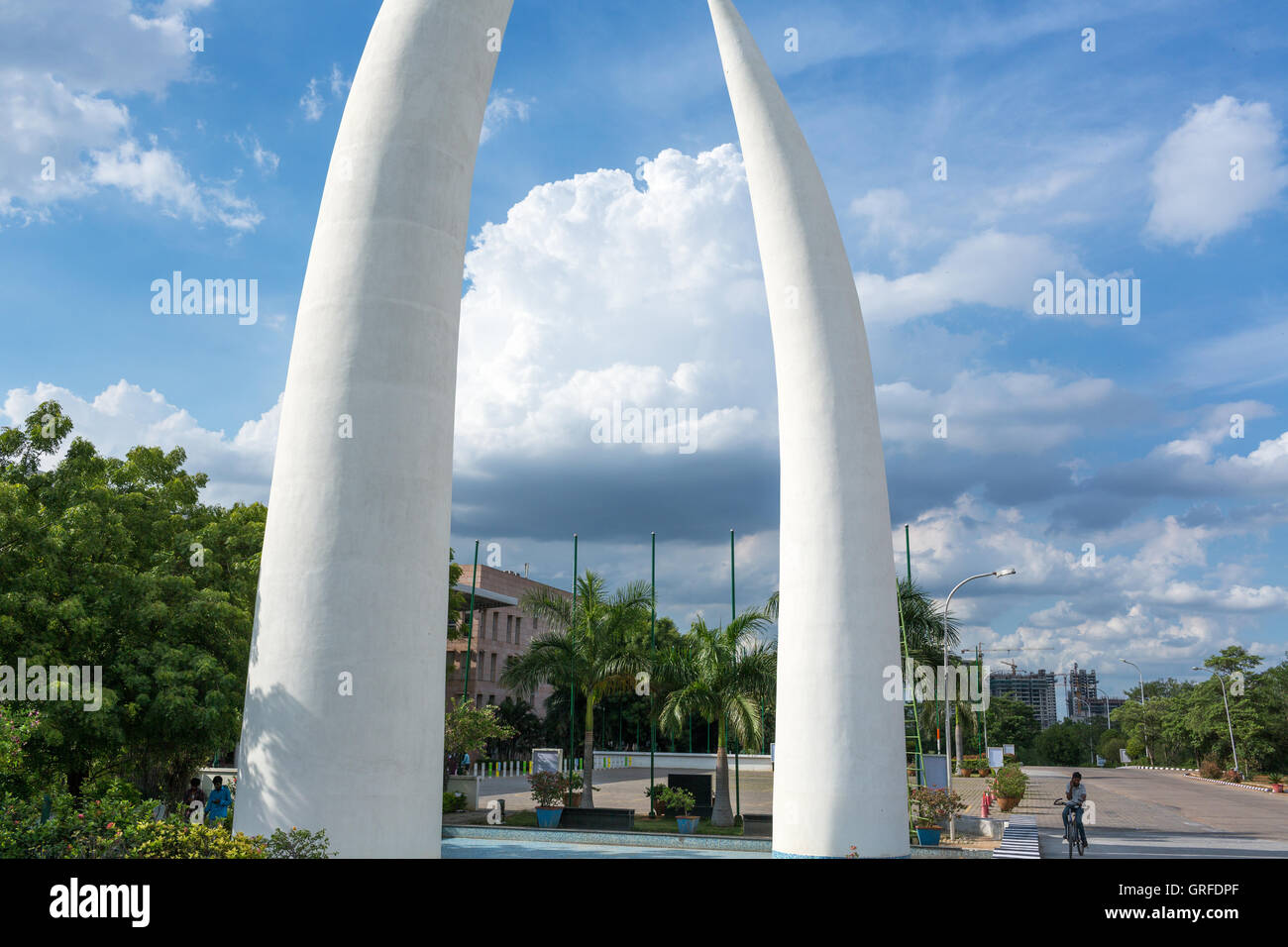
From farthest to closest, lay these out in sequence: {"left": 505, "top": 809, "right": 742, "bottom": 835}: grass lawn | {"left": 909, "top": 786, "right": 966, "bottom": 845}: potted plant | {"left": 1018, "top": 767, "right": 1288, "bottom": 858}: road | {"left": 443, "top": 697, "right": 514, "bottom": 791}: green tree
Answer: {"left": 443, "top": 697, "right": 514, "bottom": 791}: green tree, {"left": 505, "top": 809, "right": 742, "bottom": 835}: grass lawn, {"left": 1018, "top": 767, "right": 1288, "bottom": 858}: road, {"left": 909, "top": 786, "right": 966, "bottom": 845}: potted plant

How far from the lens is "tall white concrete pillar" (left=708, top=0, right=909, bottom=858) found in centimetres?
1559

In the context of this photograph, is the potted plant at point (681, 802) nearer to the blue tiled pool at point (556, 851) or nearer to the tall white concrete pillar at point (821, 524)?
the blue tiled pool at point (556, 851)

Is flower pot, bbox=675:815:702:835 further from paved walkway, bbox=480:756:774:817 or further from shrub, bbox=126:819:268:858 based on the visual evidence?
shrub, bbox=126:819:268:858

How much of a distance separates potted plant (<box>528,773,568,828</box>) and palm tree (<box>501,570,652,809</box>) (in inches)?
37.1

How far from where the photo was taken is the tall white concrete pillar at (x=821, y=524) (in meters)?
15.6

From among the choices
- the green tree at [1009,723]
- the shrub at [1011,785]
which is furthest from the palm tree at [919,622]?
the green tree at [1009,723]

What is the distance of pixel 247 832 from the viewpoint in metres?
11.8

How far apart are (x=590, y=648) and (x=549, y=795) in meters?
4.36

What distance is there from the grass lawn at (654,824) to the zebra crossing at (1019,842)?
6.19 metres

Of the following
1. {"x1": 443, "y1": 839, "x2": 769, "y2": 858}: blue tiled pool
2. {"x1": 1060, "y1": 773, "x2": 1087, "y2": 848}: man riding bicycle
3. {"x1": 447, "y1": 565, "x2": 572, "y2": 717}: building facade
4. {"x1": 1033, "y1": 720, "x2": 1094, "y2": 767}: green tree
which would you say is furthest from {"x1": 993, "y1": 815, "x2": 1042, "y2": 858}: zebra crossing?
{"x1": 1033, "y1": 720, "x2": 1094, "y2": 767}: green tree
